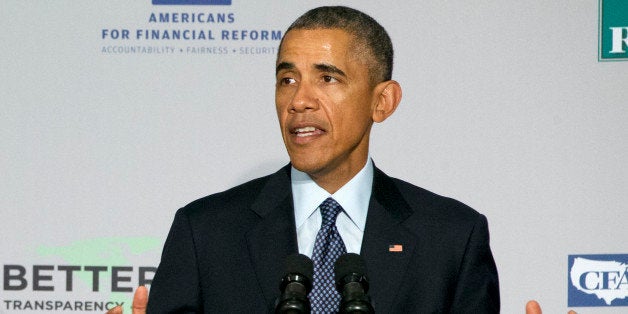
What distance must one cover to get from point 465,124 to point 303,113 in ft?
5.01

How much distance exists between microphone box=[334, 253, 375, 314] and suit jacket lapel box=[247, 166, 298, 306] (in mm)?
526

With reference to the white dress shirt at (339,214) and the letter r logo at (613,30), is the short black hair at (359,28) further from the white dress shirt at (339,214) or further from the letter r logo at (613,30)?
the letter r logo at (613,30)

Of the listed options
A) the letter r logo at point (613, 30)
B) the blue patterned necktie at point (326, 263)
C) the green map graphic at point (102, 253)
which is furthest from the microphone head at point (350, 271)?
the letter r logo at point (613, 30)

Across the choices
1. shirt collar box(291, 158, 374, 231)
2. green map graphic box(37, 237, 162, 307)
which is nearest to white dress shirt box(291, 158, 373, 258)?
shirt collar box(291, 158, 374, 231)

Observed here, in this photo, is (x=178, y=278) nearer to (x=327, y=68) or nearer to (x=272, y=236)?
(x=272, y=236)

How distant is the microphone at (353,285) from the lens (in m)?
1.26

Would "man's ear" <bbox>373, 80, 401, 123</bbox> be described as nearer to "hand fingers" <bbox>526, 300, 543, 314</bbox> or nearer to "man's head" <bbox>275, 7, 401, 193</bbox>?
"man's head" <bbox>275, 7, 401, 193</bbox>

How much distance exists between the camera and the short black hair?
6.71ft

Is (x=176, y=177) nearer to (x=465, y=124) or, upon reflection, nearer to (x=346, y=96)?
(x=465, y=124)

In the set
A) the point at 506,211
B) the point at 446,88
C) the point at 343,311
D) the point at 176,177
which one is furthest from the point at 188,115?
the point at 343,311

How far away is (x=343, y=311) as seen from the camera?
4.18ft

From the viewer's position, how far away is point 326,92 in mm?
1954

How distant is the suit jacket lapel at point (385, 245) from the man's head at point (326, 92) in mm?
125

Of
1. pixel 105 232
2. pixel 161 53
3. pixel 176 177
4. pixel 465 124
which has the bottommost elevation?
pixel 105 232
